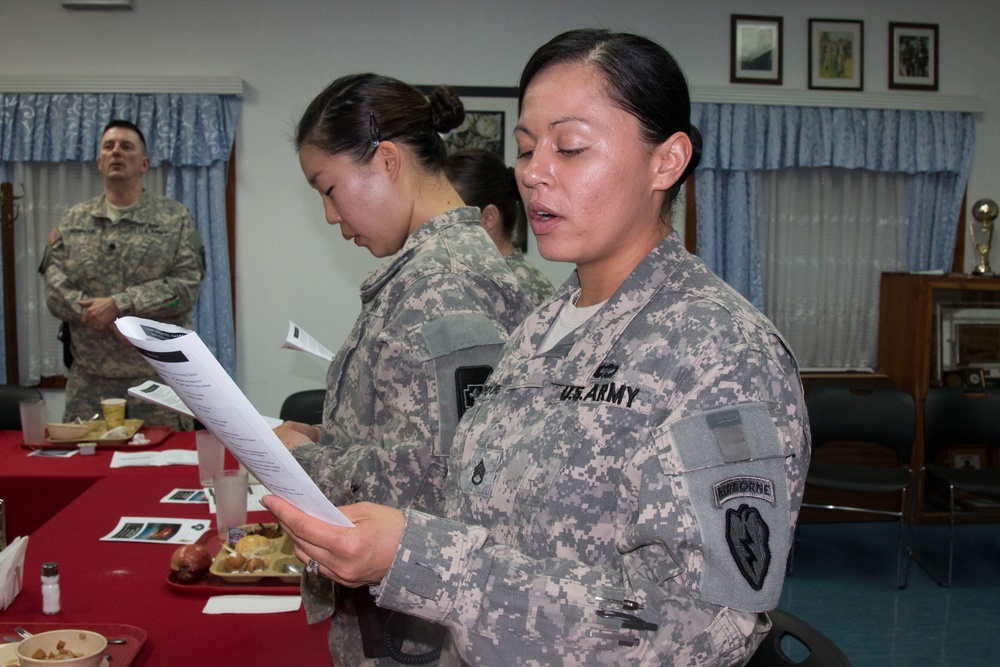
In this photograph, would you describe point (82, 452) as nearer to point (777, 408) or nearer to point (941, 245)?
point (777, 408)

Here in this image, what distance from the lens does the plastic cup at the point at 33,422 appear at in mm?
2734

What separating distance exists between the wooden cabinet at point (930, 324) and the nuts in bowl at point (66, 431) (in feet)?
13.3

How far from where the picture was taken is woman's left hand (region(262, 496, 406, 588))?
84cm

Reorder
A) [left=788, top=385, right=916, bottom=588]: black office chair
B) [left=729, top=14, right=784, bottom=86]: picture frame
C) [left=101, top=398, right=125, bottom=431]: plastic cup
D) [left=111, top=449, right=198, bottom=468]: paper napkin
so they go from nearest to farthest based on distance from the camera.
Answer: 1. [left=111, top=449, right=198, bottom=468]: paper napkin
2. [left=101, top=398, right=125, bottom=431]: plastic cup
3. [left=788, top=385, right=916, bottom=588]: black office chair
4. [left=729, top=14, right=784, bottom=86]: picture frame

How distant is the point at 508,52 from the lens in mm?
4750

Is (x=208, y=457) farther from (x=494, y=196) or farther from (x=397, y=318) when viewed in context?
Answer: (x=494, y=196)

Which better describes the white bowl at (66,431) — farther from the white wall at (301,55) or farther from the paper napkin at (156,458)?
the white wall at (301,55)

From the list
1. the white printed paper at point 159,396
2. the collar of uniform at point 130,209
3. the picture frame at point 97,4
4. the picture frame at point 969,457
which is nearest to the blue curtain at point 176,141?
the picture frame at point 97,4

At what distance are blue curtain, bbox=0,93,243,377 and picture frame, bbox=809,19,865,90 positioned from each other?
3303 mm

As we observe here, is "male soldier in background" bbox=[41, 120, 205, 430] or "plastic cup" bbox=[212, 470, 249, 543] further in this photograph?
"male soldier in background" bbox=[41, 120, 205, 430]

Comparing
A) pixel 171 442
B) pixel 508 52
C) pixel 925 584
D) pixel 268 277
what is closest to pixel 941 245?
pixel 925 584

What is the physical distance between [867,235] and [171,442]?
4.11 m

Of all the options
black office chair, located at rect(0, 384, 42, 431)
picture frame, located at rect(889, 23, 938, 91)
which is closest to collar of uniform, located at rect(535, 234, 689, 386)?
black office chair, located at rect(0, 384, 42, 431)

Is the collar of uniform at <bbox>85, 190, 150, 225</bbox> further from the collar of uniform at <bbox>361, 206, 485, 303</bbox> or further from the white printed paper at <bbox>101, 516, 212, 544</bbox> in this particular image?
the collar of uniform at <bbox>361, 206, 485, 303</bbox>
